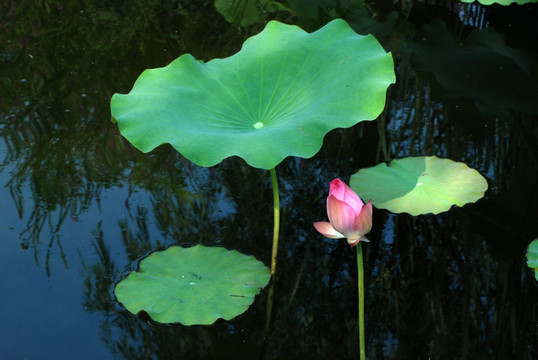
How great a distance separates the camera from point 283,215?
6.19ft

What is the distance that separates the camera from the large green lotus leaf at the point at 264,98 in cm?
156

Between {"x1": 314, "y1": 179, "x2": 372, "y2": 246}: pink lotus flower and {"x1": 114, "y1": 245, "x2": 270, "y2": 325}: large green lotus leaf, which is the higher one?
{"x1": 314, "y1": 179, "x2": 372, "y2": 246}: pink lotus flower

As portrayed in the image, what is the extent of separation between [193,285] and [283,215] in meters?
0.43

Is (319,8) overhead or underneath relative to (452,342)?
overhead

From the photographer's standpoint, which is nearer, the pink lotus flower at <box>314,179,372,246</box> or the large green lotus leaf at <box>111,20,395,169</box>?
the pink lotus flower at <box>314,179,372,246</box>

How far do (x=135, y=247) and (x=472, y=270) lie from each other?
84cm

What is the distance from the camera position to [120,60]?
280 centimetres

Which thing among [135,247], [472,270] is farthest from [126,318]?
[472,270]

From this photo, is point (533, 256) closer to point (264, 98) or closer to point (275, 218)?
point (275, 218)

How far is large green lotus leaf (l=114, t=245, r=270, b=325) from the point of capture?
148 centimetres

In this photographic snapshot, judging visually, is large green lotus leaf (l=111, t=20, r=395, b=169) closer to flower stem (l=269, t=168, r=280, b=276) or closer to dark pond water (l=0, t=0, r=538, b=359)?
flower stem (l=269, t=168, r=280, b=276)

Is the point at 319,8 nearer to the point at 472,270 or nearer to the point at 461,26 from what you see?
the point at 461,26

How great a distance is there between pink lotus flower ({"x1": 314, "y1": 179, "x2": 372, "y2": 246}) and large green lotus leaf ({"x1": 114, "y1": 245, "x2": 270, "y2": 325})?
316mm

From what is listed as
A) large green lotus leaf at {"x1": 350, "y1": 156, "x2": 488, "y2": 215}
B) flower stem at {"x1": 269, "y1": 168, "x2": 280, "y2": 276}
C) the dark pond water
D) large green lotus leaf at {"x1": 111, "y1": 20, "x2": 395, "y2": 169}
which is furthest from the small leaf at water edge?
flower stem at {"x1": 269, "y1": 168, "x2": 280, "y2": 276}
